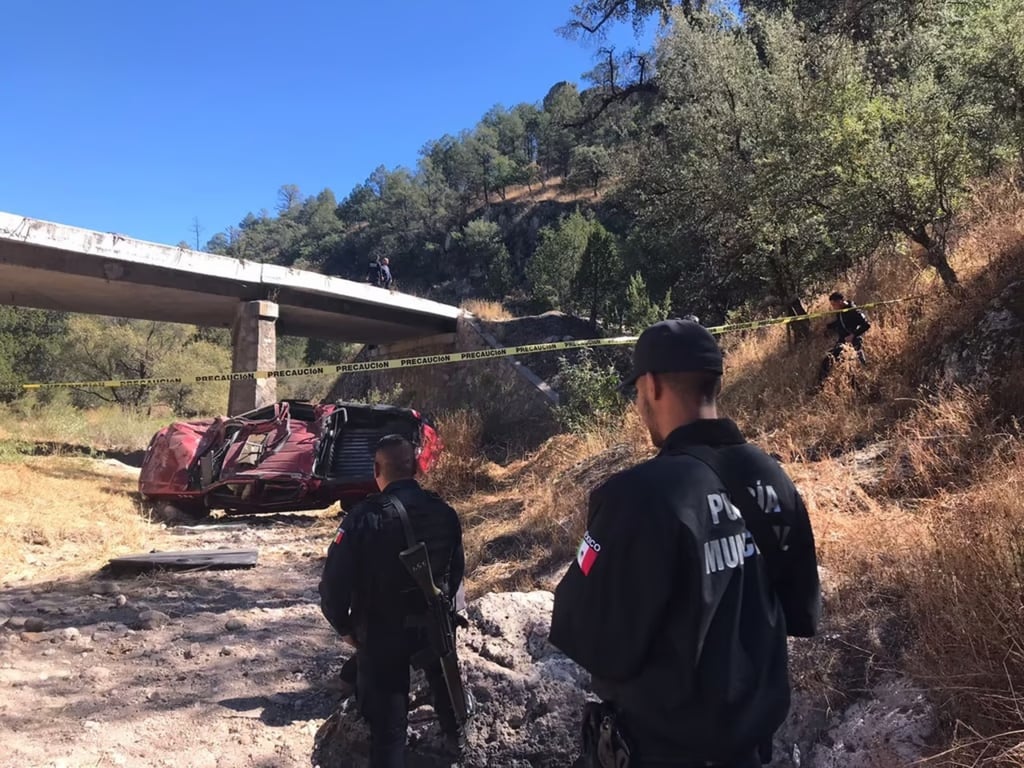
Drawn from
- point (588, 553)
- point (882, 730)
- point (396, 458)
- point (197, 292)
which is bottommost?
point (882, 730)

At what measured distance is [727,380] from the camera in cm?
982

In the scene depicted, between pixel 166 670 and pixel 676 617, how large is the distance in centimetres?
430

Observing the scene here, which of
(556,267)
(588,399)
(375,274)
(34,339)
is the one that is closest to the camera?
(588,399)

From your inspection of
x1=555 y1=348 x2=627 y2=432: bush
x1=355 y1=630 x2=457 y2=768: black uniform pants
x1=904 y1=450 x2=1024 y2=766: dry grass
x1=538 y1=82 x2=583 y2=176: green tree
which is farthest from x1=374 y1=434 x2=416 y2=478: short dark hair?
x1=538 y1=82 x2=583 y2=176: green tree

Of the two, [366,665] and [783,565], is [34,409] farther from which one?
[783,565]

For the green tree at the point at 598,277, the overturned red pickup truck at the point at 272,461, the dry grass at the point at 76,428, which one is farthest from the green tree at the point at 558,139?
the overturned red pickup truck at the point at 272,461

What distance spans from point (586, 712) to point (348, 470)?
853cm

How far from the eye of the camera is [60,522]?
26.7ft

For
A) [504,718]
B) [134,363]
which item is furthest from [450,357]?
[134,363]

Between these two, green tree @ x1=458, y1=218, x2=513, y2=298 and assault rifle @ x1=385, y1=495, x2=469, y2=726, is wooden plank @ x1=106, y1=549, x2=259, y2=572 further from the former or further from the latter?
green tree @ x1=458, y1=218, x2=513, y2=298

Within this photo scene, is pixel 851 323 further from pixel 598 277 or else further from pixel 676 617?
pixel 598 277

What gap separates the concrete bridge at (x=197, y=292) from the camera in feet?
43.5

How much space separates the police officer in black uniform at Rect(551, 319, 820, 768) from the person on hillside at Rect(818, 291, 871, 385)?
22.1ft

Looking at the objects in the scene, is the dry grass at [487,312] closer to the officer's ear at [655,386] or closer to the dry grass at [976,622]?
the dry grass at [976,622]
